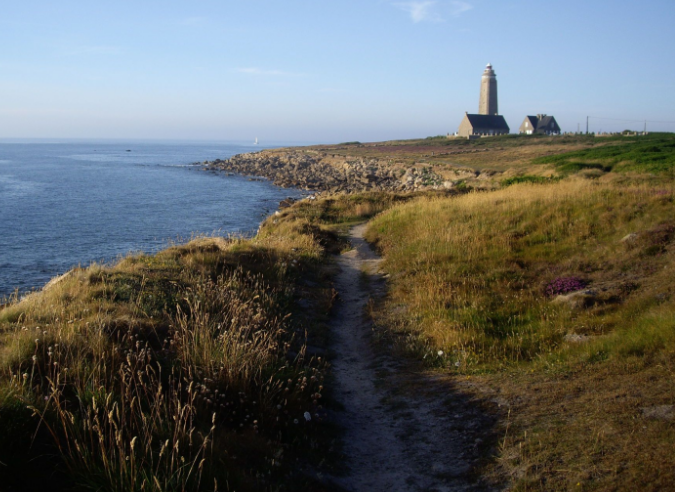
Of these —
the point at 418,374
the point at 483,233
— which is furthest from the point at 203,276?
the point at 483,233

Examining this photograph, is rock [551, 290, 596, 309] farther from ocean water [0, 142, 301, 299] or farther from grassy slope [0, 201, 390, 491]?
ocean water [0, 142, 301, 299]

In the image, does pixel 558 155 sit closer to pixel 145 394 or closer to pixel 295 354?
pixel 295 354

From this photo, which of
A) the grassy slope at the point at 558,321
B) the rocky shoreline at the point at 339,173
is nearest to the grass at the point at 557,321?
the grassy slope at the point at 558,321

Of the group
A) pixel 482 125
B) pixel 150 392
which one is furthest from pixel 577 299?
pixel 482 125

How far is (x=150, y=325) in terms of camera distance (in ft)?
21.3

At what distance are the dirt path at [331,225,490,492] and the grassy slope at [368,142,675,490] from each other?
40 centimetres

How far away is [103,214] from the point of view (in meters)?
34.8

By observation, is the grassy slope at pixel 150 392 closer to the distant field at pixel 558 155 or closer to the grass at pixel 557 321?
the grass at pixel 557 321

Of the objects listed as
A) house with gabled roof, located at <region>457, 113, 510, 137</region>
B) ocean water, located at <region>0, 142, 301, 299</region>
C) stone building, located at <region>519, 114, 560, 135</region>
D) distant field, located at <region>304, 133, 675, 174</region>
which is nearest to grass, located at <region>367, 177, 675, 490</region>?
ocean water, located at <region>0, 142, 301, 299</region>

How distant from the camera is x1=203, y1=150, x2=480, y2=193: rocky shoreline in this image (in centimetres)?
4428

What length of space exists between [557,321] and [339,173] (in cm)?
5588

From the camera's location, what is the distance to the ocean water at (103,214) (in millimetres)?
22062

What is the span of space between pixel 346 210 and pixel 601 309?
55.0 feet

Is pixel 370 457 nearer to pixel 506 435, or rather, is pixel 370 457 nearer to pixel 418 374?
pixel 506 435
